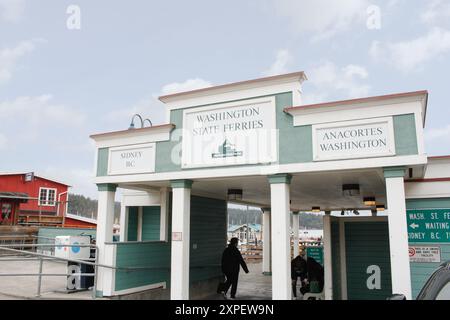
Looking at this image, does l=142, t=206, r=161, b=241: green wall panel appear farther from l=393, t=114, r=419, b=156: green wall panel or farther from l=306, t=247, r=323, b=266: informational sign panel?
l=393, t=114, r=419, b=156: green wall panel

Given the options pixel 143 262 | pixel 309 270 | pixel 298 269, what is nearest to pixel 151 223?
pixel 143 262

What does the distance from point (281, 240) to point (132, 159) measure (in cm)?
435

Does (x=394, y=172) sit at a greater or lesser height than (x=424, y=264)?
greater

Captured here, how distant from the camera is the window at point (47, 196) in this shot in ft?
101

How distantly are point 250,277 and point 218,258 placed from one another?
3908mm

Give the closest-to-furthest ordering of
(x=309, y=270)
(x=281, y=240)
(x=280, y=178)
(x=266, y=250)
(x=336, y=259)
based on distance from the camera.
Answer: (x=281, y=240), (x=280, y=178), (x=336, y=259), (x=309, y=270), (x=266, y=250)

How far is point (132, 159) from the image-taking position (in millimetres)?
9727

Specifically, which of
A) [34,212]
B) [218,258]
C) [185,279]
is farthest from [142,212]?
[34,212]

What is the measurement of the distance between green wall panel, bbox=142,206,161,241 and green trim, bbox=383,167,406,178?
7334 millimetres

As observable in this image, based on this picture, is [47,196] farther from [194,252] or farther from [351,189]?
[351,189]

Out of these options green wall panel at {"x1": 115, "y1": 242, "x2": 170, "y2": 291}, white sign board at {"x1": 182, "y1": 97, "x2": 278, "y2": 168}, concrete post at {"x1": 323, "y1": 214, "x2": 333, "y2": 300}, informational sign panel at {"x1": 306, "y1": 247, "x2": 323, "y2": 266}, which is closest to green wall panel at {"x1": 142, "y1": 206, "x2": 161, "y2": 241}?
green wall panel at {"x1": 115, "y1": 242, "x2": 170, "y2": 291}

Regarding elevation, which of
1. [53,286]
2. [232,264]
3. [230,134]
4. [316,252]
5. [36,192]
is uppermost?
[36,192]

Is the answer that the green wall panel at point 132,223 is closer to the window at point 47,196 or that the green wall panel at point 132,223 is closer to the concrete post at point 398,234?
the concrete post at point 398,234

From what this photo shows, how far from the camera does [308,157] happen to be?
762 cm
